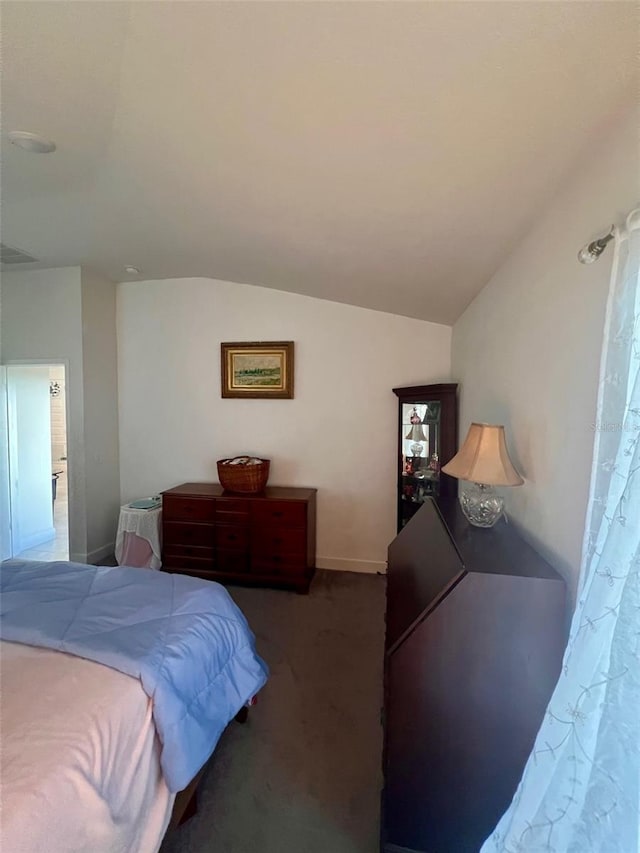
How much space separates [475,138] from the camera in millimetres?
1172

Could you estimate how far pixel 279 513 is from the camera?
3133 millimetres

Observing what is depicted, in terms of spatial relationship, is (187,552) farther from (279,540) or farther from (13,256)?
(13,256)

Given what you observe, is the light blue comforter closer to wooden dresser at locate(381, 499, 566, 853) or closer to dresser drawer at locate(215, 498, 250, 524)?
wooden dresser at locate(381, 499, 566, 853)

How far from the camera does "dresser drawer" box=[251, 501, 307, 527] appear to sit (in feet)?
10.2

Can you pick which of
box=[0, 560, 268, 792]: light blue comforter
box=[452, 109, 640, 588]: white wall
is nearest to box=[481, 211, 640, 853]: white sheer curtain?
box=[452, 109, 640, 588]: white wall

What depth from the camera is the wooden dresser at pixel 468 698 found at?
46.1 inches

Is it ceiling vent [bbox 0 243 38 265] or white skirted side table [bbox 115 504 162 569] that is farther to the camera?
white skirted side table [bbox 115 504 162 569]

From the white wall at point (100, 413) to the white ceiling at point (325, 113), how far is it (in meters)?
1.38

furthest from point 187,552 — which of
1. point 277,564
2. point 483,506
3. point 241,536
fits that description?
point 483,506

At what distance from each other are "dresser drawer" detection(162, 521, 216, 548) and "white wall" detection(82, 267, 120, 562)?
2.85 feet

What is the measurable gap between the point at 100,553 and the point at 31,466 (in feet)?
4.32

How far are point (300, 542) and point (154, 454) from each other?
182 cm

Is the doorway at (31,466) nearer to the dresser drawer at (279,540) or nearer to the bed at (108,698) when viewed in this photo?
the dresser drawer at (279,540)

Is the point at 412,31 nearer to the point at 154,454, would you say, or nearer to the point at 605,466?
the point at 605,466
